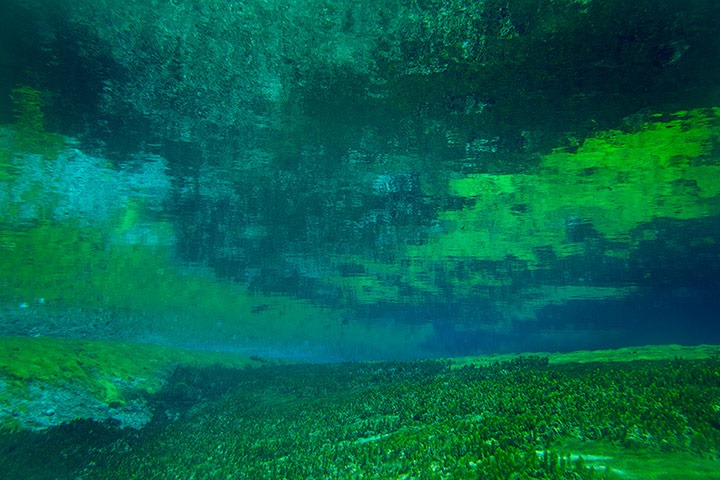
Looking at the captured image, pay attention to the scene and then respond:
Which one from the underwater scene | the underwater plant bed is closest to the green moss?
the underwater scene

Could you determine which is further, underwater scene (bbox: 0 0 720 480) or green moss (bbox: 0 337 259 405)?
green moss (bbox: 0 337 259 405)

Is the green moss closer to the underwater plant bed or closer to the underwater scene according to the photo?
the underwater scene

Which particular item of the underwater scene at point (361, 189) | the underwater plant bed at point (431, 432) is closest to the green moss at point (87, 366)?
the underwater scene at point (361, 189)

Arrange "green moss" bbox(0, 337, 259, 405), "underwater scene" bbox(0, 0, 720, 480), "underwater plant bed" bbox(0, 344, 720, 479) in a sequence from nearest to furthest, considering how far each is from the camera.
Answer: "underwater plant bed" bbox(0, 344, 720, 479)
"underwater scene" bbox(0, 0, 720, 480)
"green moss" bbox(0, 337, 259, 405)

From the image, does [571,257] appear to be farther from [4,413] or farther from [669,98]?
[4,413]

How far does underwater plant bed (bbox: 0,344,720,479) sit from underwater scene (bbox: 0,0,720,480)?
0.20ft

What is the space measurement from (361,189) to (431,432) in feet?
45.0

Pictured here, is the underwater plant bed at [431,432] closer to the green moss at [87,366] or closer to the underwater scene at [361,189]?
the underwater scene at [361,189]

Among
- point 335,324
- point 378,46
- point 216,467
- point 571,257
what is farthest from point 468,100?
point 335,324

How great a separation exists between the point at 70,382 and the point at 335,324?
54.6 meters

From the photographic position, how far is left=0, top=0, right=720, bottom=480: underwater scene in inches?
286

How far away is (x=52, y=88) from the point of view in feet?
39.1

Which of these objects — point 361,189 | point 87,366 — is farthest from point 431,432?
point 87,366

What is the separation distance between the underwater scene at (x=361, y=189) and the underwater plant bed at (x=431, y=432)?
6 cm
